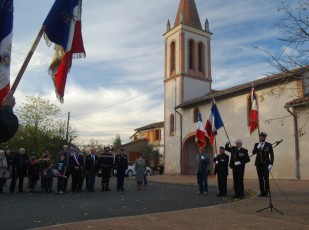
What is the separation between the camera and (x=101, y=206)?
32.9 feet

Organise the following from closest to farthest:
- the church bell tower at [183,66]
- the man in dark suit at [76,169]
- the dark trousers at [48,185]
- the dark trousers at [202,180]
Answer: the dark trousers at [202,180] < the dark trousers at [48,185] < the man in dark suit at [76,169] < the church bell tower at [183,66]

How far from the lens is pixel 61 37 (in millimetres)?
5590

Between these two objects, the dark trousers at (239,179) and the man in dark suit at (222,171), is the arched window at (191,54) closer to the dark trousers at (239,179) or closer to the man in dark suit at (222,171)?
the man in dark suit at (222,171)

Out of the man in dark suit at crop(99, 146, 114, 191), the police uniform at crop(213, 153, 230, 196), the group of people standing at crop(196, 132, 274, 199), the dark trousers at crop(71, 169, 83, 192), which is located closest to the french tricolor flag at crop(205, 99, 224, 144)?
the group of people standing at crop(196, 132, 274, 199)

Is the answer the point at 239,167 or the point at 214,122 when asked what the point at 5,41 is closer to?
the point at 239,167

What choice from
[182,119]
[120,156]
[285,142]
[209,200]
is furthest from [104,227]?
[182,119]

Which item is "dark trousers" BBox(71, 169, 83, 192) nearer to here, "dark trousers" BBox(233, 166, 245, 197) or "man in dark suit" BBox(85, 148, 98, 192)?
"man in dark suit" BBox(85, 148, 98, 192)

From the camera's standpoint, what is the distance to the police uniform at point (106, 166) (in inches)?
617

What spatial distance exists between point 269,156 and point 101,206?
5.08m

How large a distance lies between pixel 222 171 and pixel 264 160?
3006mm

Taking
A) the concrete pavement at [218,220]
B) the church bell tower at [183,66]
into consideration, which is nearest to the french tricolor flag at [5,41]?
the concrete pavement at [218,220]

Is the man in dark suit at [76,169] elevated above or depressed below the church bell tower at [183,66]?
below

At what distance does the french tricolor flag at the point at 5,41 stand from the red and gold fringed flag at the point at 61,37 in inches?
51.4

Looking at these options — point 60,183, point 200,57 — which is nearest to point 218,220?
point 60,183
